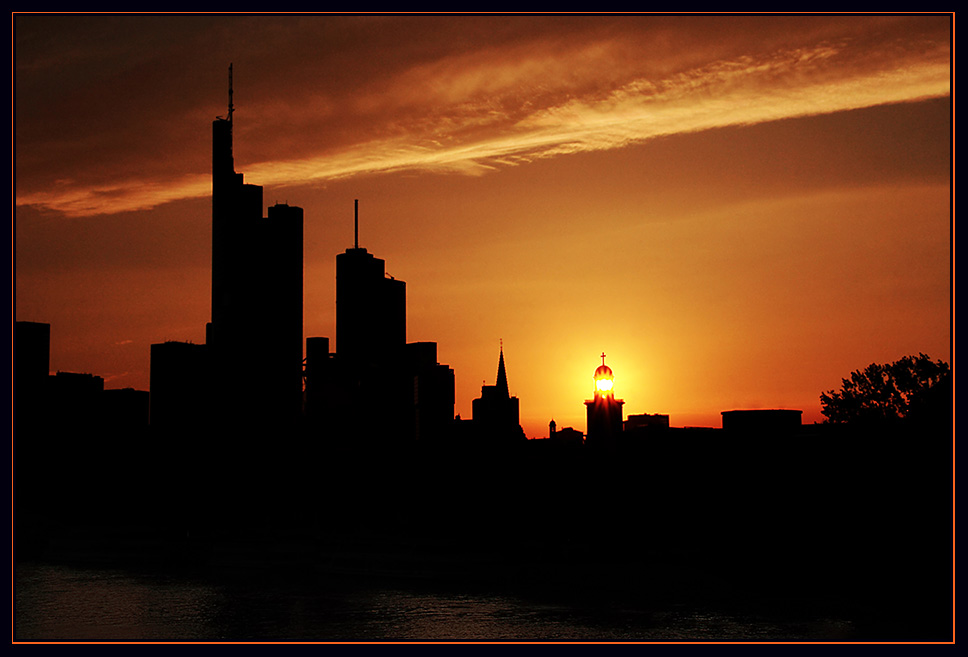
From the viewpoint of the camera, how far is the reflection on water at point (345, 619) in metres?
48.8

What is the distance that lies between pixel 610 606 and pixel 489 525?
39159 mm

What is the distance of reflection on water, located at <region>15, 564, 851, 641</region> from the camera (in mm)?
48781

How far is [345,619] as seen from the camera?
56.9 meters

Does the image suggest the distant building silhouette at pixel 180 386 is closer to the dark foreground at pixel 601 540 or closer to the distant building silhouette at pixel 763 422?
the dark foreground at pixel 601 540

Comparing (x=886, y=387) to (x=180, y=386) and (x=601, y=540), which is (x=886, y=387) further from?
(x=180, y=386)

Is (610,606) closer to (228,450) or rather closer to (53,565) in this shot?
(53,565)

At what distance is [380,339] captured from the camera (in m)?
186

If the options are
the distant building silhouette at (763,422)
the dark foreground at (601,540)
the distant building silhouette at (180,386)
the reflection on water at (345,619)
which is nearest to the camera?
the reflection on water at (345,619)

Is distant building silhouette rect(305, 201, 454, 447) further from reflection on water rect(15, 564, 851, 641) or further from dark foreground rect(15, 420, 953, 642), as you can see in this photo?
reflection on water rect(15, 564, 851, 641)

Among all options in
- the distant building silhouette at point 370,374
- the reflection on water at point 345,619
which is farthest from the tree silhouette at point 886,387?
the distant building silhouette at point 370,374

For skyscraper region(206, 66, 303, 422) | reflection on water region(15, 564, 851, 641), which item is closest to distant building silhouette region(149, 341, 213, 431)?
skyscraper region(206, 66, 303, 422)

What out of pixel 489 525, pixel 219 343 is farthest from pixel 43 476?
pixel 489 525

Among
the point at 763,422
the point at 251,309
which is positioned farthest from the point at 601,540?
the point at 251,309

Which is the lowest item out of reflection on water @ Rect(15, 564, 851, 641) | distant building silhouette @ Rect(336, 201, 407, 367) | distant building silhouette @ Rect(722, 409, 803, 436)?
reflection on water @ Rect(15, 564, 851, 641)
